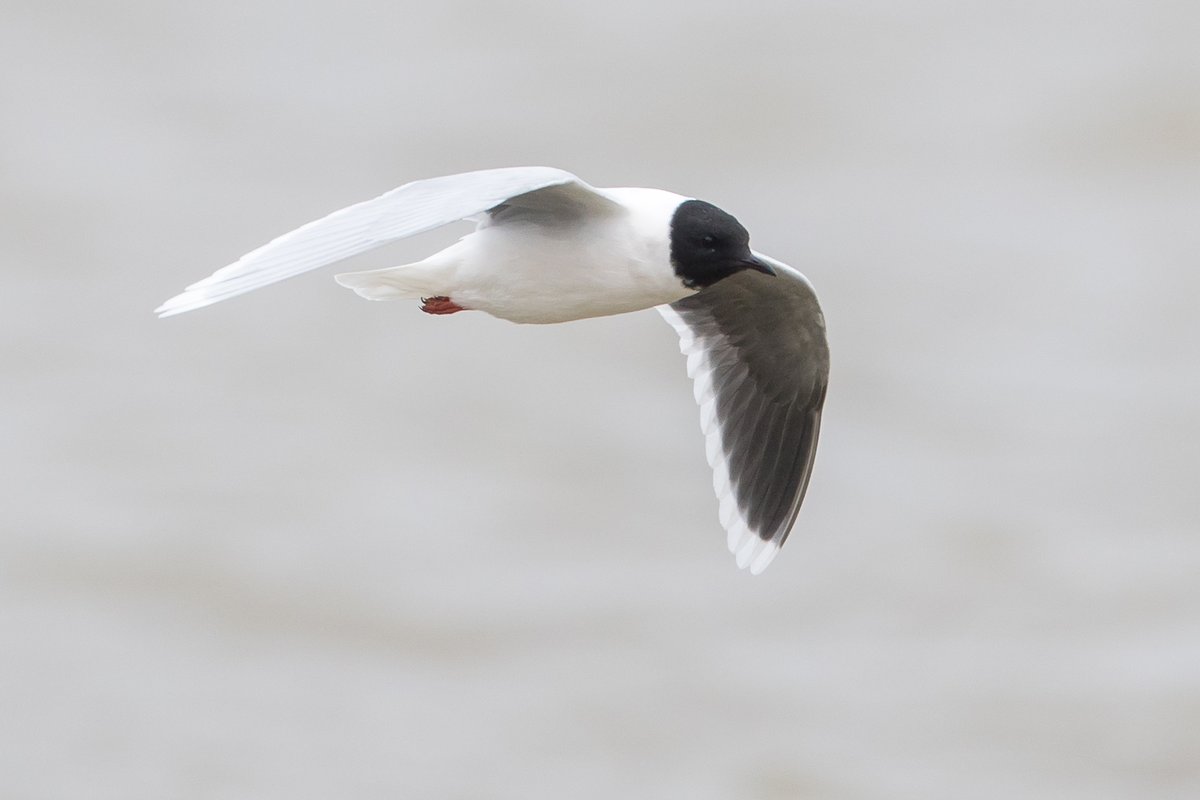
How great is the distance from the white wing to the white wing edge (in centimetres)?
A: 125

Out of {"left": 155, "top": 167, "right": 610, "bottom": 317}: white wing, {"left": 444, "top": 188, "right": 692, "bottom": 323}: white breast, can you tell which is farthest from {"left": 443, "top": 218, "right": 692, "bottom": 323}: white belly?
{"left": 155, "top": 167, "right": 610, "bottom": 317}: white wing

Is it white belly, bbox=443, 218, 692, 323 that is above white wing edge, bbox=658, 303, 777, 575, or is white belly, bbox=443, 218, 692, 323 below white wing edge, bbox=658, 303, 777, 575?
above

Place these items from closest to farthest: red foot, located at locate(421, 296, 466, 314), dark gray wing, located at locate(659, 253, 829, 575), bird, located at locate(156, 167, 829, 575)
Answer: bird, located at locate(156, 167, 829, 575) → red foot, located at locate(421, 296, 466, 314) → dark gray wing, located at locate(659, 253, 829, 575)

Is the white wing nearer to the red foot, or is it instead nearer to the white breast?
the white breast

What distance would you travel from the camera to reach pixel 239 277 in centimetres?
271

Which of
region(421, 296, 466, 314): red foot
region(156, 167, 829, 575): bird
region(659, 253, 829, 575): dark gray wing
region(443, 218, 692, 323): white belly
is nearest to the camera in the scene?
region(156, 167, 829, 575): bird

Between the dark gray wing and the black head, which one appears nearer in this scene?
the black head

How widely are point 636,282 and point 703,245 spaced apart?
0.14m

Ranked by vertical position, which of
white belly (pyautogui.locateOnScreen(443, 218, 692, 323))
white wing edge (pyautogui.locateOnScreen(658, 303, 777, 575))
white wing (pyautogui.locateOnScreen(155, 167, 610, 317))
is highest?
white wing (pyautogui.locateOnScreen(155, 167, 610, 317))

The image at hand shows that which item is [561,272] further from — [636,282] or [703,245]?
[703,245]

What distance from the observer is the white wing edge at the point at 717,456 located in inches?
177

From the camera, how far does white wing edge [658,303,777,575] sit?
14.8 feet

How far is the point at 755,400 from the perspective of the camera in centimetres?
452

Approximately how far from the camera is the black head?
11.4 feet
